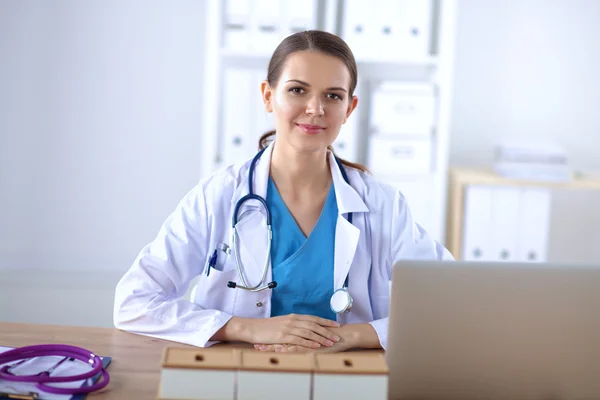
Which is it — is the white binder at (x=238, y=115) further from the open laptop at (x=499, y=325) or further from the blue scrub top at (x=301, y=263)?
the open laptop at (x=499, y=325)

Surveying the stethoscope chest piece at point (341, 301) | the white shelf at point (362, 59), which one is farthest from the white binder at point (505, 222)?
the stethoscope chest piece at point (341, 301)

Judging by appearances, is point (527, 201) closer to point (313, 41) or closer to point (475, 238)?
point (475, 238)

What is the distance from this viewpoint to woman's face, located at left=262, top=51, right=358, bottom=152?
174 cm

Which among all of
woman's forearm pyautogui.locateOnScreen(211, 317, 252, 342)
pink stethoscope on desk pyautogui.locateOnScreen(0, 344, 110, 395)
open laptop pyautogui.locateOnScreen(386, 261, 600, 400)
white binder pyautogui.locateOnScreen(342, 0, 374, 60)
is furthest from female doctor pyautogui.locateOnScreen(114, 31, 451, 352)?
white binder pyautogui.locateOnScreen(342, 0, 374, 60)

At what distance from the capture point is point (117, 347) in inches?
56.6

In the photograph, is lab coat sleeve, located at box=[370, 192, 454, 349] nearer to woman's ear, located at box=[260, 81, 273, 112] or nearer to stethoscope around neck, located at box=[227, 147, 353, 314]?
stethoscope around neck, located at box=[227, 147, 353, 314]

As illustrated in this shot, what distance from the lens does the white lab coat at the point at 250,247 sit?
Result: 167 centimetres

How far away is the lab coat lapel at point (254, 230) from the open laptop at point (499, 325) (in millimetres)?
641

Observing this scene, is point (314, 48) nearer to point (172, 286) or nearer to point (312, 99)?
point (312, 99)

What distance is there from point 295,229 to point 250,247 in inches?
4.8

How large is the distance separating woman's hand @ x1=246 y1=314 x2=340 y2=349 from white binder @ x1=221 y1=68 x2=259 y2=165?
5.09 feet

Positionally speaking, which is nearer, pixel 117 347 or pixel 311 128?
pixel 117 347

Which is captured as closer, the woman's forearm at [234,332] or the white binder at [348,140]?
the woman's forearm at [234,332]

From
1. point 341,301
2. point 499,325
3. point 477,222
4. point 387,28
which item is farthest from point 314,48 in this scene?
point 477,222
